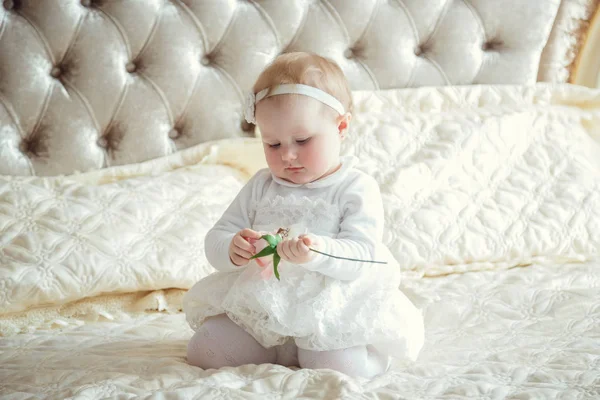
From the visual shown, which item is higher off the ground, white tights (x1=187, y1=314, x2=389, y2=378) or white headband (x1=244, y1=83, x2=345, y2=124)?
white headband (x1=244, y1=83, x2=345, y2=124)

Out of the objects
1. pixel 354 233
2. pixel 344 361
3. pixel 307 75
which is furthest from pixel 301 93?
pixel 344 361

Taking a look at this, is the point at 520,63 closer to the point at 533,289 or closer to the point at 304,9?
the point at 304,9

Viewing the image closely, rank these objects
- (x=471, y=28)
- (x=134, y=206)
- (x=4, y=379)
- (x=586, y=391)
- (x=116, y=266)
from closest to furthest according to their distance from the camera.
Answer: (x=586, y=391), (x=4, y=379), (x=116, y=266), (x=134, y=206), (x=471, y=28)

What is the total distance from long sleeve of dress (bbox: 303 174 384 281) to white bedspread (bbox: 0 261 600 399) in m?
0.17

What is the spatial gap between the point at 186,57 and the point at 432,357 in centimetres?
110

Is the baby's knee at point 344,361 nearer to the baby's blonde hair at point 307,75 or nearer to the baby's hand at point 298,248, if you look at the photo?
the baby's hand at point 298,248

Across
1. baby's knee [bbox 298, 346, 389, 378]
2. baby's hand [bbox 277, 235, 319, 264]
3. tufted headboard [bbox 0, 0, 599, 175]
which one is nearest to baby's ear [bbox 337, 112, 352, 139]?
baby's hand [bbox 277, 235, 319, 264]

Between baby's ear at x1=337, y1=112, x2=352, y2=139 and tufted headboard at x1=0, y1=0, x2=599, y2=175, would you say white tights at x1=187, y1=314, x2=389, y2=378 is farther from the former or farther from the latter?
tufted headboard at x1=0, y1=0, x2=599, y2=175

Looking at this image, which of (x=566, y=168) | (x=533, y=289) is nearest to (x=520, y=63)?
(x=566, y=168)

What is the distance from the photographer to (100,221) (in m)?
1.61

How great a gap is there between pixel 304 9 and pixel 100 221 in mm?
877

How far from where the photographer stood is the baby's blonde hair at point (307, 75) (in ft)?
3.93

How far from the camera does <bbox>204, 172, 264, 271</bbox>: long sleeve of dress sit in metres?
1.22

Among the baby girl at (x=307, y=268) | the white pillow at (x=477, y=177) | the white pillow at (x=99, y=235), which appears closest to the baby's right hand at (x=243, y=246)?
the baby girl at (x=307, y=268)
